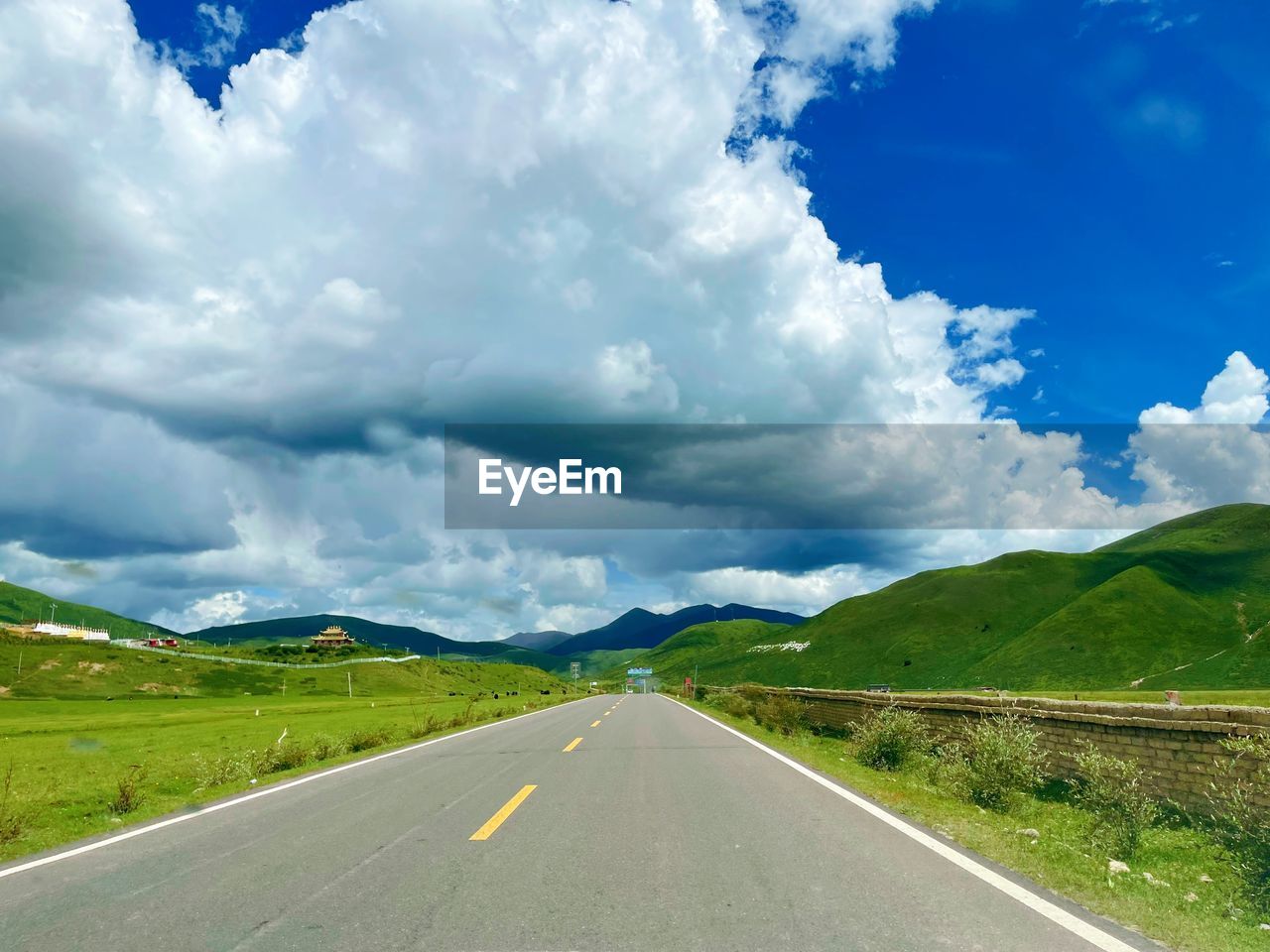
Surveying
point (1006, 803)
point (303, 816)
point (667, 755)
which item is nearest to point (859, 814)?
point (1006, 803)

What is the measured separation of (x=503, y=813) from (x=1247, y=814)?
7.77 m

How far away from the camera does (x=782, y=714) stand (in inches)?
1271

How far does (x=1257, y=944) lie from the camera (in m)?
5.30

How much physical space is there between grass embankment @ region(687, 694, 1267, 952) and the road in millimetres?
406

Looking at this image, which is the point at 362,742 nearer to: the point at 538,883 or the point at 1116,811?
the point at 538,883

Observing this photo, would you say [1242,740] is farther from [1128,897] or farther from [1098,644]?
[1098,644]

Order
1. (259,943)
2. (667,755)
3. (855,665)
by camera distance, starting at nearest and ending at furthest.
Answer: (259,943) < (667,755) < (855,665)

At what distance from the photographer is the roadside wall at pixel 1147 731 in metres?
9.90

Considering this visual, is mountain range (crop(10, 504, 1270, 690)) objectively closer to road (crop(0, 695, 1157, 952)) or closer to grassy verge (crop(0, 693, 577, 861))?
grassy verge (crop(0, 693, 577, 861))

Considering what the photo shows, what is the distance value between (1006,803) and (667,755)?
24.1 feet

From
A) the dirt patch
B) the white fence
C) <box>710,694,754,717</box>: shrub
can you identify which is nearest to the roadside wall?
<box>710,694,754,717</box>: shrub

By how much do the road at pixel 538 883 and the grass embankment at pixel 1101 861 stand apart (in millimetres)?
406

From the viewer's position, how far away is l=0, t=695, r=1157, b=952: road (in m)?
5.10

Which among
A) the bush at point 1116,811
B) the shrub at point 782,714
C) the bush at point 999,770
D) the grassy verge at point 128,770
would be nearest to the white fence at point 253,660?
the grassy verge at point 128,770
